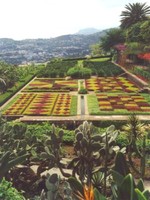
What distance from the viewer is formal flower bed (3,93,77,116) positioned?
33156 mm

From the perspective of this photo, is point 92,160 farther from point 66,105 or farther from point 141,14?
point 141,14

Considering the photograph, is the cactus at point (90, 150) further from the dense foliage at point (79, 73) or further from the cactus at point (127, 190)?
the dense foliage at point (79, 73)

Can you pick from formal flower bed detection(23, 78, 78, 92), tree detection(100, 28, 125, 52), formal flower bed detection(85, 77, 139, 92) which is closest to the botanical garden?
formal flower bed detection(85, 77, 139, 92)

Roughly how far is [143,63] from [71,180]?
185 feet

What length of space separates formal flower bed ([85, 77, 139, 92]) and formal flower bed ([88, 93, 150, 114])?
3.07 m

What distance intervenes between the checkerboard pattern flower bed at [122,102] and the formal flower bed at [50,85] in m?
6.77

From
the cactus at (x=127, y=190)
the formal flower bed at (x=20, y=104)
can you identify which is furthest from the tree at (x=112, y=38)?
the cactus at (x=127, y=190)

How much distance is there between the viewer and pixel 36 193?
605 inches

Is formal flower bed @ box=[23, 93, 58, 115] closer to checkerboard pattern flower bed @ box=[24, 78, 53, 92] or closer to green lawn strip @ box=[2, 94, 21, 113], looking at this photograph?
green lawn strip @ box=[2, 94, 21, 113]

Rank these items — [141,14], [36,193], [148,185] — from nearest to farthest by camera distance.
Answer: [36,193], [148,185], [141,14]

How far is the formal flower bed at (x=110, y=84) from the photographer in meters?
45.0

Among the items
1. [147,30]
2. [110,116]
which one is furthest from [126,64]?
[110,116]

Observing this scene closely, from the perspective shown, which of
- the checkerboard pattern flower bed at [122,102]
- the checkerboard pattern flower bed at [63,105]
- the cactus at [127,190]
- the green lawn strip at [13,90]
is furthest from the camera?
the green lawn strip at [13,90]

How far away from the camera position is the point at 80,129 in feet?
47.6
